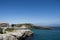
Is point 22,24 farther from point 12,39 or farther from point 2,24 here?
point 12,39

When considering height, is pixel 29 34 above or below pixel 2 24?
below

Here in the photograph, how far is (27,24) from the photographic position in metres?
90.3

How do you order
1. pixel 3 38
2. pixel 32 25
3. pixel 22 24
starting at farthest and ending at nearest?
1. pixel 32 25
2. pixel 22 24
3. pixel 3 38

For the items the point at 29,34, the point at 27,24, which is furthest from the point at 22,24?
the point at 29,34

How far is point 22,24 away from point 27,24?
279 cm

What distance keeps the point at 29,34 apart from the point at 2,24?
804 cm

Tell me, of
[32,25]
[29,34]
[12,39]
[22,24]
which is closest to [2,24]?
[29,34]

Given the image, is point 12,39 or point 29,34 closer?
point 12,39

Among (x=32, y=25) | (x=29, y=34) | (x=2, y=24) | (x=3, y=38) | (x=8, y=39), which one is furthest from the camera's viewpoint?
(x=32, y=25)

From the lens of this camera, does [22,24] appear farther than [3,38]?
Yes

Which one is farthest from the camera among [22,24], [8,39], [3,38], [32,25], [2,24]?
Answer: [32,25]

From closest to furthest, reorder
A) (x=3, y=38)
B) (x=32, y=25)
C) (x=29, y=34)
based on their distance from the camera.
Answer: (x=3, y=38) → (x=29, y=34) → (x=32, y=25)

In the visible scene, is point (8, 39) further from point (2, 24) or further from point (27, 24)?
point (27, 24)

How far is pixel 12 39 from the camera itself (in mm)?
21375
